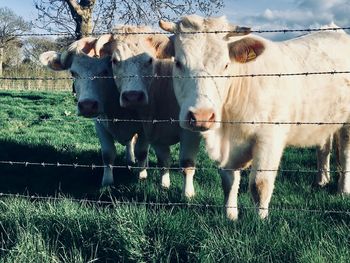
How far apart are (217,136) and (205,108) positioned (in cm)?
94

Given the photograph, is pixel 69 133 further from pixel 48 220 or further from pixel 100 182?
pixel 48 220

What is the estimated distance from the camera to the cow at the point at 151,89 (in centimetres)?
570

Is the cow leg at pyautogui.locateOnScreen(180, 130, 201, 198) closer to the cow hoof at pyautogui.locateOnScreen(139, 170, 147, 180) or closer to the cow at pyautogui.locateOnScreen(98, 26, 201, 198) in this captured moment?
the cow at pyautogui.locateOnScreen(98, 26, 201, 198)

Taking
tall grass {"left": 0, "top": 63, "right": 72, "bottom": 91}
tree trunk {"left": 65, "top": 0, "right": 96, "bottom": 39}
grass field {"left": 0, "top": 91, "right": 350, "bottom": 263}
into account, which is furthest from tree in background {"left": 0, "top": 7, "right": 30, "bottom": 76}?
grass field {"left": 0, "top": 91, "right": 350, "bottom": 263}

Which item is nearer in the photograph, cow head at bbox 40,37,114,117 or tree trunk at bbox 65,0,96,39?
cow head at bbox 40,37,114,117

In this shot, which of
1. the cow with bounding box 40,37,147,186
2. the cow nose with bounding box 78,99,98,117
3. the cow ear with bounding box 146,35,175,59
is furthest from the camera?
the cow with bounding box 40,37,147,186

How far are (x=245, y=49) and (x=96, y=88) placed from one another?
227 cm

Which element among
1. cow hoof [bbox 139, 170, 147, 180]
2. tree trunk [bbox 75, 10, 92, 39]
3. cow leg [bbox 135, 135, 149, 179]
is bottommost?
cow hoof [bbox 139, 170, 147, 180]

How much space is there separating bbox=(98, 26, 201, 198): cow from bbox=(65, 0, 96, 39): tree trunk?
875 cm

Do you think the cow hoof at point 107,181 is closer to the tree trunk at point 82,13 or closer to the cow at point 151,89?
the cow at point 151,89

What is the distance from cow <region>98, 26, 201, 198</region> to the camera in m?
5.70

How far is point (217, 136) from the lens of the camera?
16.2 feet

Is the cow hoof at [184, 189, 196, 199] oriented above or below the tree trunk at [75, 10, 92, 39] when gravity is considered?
below

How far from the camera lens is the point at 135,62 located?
5.93 m
